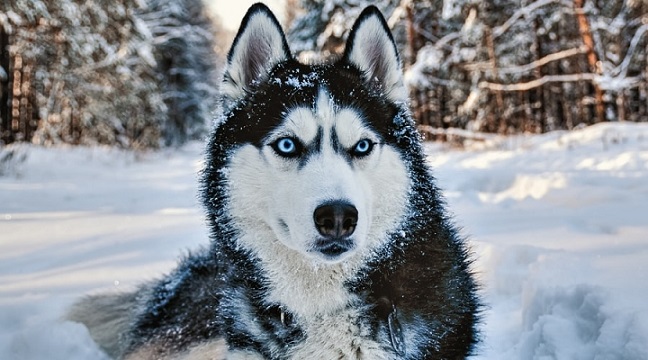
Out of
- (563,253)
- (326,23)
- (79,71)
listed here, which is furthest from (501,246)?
(326,23)

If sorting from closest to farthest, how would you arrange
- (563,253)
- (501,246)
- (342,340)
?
1. (342,340)
2. (563,253)
3. (501,246)

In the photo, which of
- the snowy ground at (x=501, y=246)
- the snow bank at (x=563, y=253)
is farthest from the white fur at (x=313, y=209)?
the snow bank at (x=563, y=253)

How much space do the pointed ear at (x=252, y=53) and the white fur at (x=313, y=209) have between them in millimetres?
408

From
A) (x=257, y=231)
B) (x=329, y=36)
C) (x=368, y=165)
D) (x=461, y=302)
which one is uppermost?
(x=329, y=36)

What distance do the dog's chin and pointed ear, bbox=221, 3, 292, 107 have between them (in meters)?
0.94

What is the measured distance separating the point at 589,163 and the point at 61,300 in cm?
697

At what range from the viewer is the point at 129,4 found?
14.9 m

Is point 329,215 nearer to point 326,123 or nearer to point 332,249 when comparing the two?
point 332,249

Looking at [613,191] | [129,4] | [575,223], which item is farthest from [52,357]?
[129,4]

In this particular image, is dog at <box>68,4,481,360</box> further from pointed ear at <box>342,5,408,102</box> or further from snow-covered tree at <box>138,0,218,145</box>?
snow-covered tree at <box>138,0,218,145</box>

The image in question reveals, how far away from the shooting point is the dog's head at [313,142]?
5.91 ft

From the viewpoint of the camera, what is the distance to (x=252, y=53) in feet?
7.97

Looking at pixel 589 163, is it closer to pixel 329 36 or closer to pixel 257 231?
pixel 257 231

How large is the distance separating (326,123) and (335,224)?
507mm
